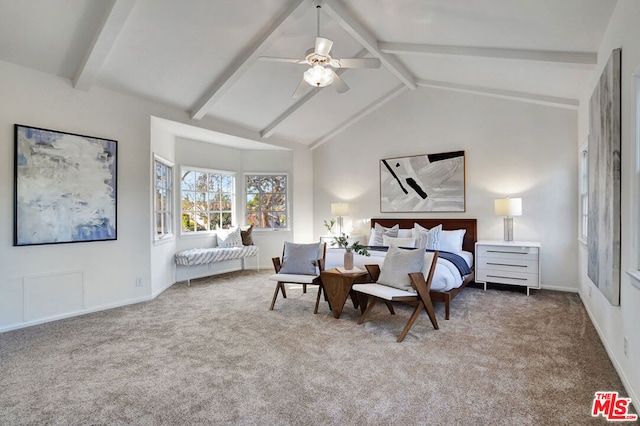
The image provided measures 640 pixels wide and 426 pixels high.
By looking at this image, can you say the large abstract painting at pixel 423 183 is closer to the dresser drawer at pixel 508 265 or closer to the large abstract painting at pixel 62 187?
the dresser drawer at pixel 508 265

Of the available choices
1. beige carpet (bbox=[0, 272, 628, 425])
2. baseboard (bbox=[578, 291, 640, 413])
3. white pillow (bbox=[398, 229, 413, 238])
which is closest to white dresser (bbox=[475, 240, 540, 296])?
beige carpet (bbox=[0, 272, 628, 425])

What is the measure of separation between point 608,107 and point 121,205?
525 centimetres

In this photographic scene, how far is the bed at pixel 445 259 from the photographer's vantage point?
3.73 metres

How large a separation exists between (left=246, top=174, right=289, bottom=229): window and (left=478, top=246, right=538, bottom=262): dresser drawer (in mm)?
3928

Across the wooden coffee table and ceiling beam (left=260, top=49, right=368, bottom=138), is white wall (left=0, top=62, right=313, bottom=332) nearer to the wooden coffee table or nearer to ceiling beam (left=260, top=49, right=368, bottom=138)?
ceiling beam (left=260, top=49, right=368, bottom=138)

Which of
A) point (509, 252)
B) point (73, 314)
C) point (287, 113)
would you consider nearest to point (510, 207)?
point (509, 252)

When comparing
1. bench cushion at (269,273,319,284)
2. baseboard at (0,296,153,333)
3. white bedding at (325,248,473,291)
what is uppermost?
white bedding at (325,248,473,291)

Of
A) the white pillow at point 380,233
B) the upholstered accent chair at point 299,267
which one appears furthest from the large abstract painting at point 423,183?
the upholstered accent chair at point 299,267

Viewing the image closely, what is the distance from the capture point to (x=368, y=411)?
2.02 metres

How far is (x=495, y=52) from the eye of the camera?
381 cm

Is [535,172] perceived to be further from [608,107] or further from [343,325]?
[343,325]

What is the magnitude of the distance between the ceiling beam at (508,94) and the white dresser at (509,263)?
2.01 metres

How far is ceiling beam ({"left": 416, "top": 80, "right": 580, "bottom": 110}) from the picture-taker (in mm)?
4641

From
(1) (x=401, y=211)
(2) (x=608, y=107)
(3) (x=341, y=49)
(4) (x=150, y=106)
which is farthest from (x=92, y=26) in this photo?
(1) (x=401, y=211)
